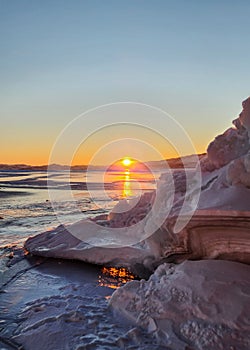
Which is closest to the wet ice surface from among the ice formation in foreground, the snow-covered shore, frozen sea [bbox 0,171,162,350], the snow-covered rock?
frozen sea [bbox 0,171,162,350]

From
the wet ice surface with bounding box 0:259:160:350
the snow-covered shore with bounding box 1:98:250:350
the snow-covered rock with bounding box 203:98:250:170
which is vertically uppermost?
the snow-covered rock with bounding box 203:98:250:170

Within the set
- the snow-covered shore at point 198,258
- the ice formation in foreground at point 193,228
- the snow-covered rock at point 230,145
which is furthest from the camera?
the snow-covered rock at point 230,145

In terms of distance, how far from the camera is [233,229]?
2803 millimetres

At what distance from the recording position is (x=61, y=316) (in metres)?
2.69

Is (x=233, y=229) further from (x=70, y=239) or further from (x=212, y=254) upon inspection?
(x=70, y=239)

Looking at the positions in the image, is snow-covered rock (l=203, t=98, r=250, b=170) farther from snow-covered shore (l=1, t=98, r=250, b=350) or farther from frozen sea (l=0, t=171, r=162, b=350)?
frozen sea (l=0, t=171, r=162, b=350)

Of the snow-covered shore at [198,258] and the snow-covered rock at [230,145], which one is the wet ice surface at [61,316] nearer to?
the snow-covered shore at [198,258]

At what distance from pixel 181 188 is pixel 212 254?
0.92 meters

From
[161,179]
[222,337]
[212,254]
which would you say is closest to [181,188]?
[161,179]

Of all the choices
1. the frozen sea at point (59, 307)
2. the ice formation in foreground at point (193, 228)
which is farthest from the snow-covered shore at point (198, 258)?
the frozen sea at point (59, 307)

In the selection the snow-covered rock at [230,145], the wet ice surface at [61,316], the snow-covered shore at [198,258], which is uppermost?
the snow-covered rock at [230,145]

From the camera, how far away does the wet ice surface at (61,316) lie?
2340 mm

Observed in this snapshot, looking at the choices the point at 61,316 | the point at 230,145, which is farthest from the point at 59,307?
the point at 230,145

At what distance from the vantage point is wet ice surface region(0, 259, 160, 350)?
234cm
